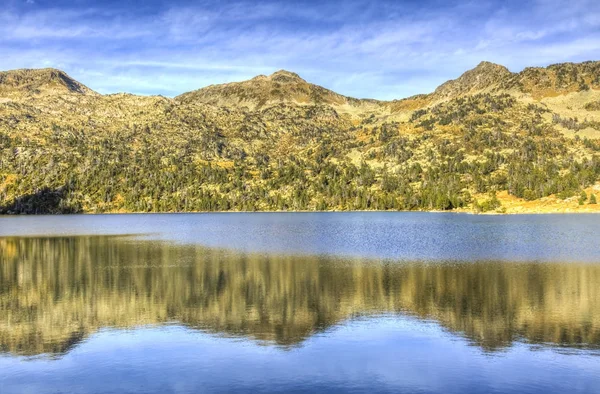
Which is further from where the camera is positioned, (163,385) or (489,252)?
(489,252)

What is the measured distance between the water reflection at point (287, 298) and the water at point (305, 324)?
19 centimetres

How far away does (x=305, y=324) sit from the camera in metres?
40.9

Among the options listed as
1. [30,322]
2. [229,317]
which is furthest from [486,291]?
[30,322]

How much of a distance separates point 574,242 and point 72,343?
91.8m

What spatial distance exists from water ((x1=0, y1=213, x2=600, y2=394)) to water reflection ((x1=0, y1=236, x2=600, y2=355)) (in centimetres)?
19

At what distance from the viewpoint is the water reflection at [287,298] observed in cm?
3894

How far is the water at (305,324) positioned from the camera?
95.3 feet

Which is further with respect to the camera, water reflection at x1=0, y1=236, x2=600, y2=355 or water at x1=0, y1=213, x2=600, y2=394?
water reflection at x1=0, y1=236, x2=600, y2=355

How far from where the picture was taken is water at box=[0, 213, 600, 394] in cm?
2906

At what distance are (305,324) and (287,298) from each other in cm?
973

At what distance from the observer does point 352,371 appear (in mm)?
30016

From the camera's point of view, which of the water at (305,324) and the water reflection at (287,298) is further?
the water reflection at (287,298)

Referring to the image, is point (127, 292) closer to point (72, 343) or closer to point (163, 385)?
point (72, 343)

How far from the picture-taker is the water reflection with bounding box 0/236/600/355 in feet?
128
